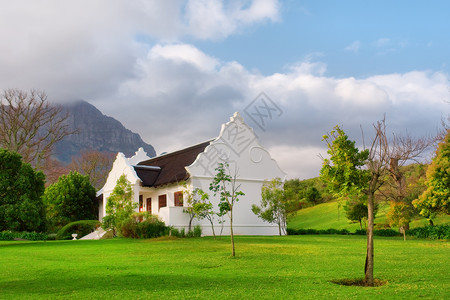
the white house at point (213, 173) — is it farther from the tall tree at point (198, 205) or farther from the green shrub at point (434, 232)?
the green shrub at point (434, 232)

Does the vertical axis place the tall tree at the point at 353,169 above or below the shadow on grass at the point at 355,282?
above

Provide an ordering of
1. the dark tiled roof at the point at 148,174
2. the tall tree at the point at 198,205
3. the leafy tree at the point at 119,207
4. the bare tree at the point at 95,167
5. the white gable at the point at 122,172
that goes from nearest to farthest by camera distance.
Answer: the tall tree at the point at 198,205, the leafy tree at the point at 119,207, the white gable at the point at 122,172, the dark tiled roof at the point at 148,174, the bare tree at the point at 95,167

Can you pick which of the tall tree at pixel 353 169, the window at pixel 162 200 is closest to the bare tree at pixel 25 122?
the window at pixel 162 200

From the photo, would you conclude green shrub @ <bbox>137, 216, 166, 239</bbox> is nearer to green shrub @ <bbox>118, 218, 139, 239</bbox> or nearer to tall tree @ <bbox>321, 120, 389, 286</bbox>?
green shrub @ <bbox>118, 218, 139, 239</bbox>

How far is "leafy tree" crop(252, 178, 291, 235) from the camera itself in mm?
29047

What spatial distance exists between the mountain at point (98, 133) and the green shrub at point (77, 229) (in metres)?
90.0

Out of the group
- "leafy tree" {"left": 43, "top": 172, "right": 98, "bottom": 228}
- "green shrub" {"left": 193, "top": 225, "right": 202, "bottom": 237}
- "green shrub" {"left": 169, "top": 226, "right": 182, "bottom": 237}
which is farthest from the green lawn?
"leafy tree" {"left": 43, "top": 172, "right": 98, "bottom": 228}

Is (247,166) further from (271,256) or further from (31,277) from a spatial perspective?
(31,277)

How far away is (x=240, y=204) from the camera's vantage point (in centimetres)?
2989

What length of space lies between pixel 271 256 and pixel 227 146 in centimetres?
1576

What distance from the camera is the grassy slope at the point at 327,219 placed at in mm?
41375

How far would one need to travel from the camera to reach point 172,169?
3033cm

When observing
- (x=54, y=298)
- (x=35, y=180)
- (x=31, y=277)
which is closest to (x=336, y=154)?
(x=54, y=298)

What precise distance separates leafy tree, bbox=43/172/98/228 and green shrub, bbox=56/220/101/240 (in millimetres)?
5629
